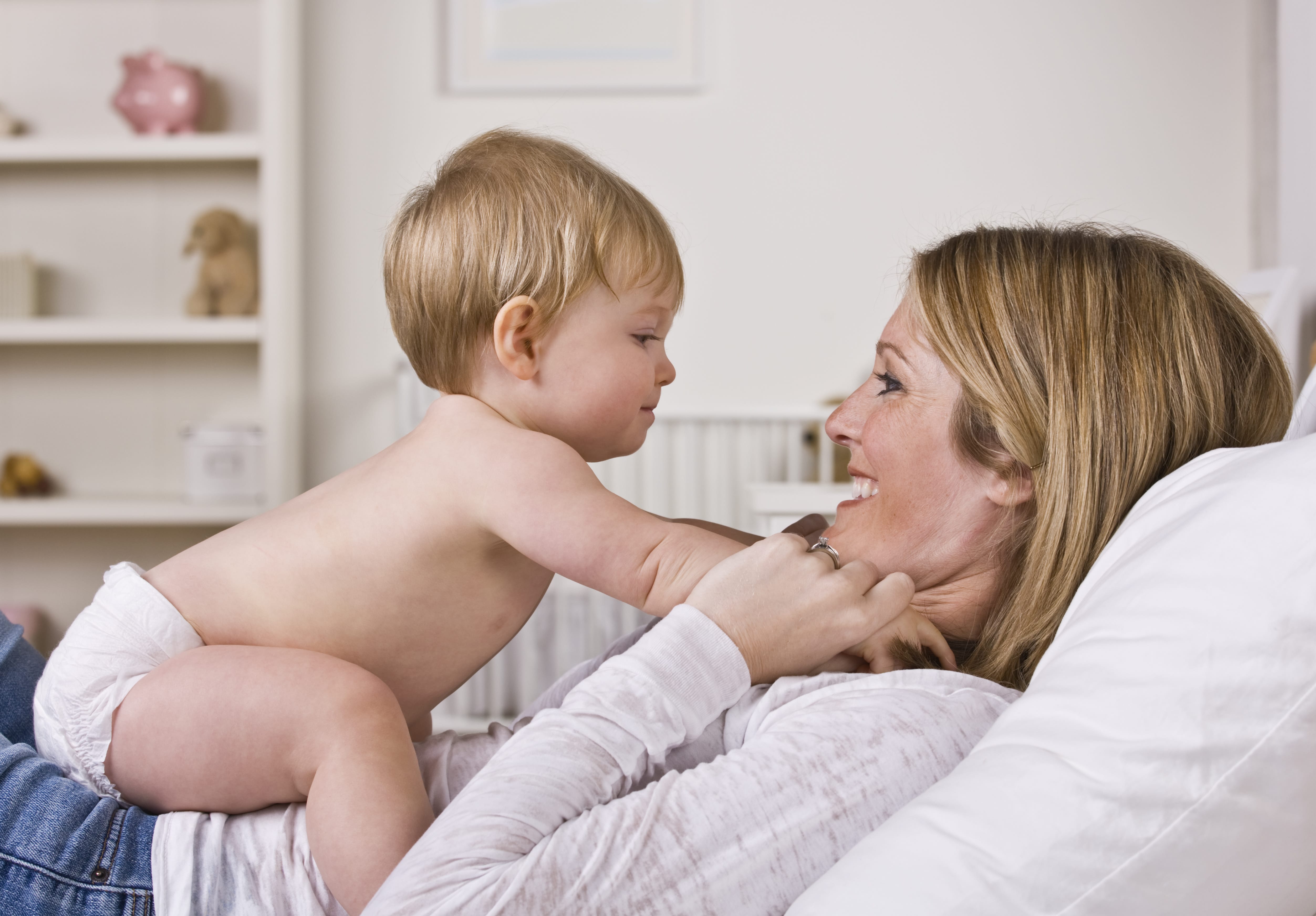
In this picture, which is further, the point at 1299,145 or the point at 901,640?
the point at 1299,145

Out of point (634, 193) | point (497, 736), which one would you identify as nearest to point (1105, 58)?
point (634, 193)

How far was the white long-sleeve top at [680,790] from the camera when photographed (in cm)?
60

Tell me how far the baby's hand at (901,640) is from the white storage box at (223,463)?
7.56 feet

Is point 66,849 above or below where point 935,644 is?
below

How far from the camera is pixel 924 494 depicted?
97cm

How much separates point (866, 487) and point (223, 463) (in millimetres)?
2214

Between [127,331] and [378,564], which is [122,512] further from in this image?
[378,564]

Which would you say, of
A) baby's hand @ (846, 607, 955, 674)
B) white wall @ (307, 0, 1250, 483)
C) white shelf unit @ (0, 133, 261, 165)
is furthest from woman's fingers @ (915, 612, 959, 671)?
white shelf unit @ (0, 133, 261, 165)

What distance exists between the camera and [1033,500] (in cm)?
93

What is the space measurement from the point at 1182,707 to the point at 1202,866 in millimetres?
83

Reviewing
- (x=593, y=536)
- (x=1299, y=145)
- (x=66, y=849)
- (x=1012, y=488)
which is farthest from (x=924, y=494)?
(x=1299, y=145)

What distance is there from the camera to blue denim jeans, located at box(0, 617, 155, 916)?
765 mm

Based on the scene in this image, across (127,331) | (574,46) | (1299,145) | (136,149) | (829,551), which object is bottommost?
(829,551)

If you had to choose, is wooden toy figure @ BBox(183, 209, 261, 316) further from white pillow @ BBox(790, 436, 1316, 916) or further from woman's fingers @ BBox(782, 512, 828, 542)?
white pillow @ BBox(790, 436, 1316, 916)
